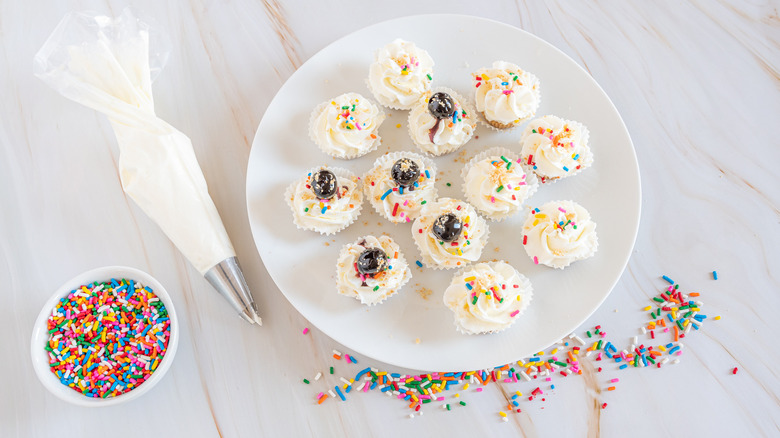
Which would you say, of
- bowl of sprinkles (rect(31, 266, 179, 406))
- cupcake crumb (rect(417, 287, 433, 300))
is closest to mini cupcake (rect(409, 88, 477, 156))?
cupcake crumb (rect(417, 287, 433, 300))

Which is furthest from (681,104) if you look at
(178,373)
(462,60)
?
(178,373)

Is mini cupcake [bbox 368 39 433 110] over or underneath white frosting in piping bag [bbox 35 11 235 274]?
over

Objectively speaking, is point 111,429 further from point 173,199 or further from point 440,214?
point 440,214

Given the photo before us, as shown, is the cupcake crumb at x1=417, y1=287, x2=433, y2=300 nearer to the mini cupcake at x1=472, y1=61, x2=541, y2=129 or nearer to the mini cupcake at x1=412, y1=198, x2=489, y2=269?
the mini cupcake at x1=412, y1=198, x2=489, y2=269

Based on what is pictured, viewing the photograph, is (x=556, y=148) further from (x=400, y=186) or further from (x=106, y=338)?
(x=106, y=338)

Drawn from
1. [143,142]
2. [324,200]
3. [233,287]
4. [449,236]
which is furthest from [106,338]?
[449,236]

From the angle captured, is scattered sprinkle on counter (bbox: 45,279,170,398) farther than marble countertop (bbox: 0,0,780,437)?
No

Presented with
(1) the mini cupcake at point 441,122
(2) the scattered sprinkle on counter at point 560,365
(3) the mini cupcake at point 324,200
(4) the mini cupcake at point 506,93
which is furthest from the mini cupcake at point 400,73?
(2) the scattered sprinkle on counter at point 560,365
